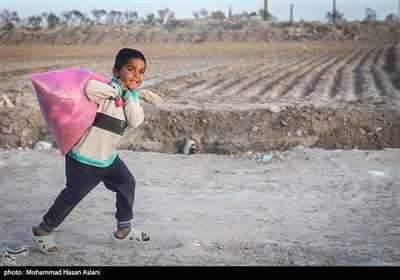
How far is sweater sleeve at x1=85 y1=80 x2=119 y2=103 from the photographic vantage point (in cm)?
354

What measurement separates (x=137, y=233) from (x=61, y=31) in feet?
149

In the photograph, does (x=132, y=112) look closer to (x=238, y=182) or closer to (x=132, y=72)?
(x=132, y=72)

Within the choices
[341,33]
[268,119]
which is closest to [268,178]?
[268,119]

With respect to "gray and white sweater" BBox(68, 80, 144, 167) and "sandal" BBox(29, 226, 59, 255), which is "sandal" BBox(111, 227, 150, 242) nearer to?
"sandal" BBox(29, 226, 59, 255)

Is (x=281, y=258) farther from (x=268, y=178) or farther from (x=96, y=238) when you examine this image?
(x=268, y=178)

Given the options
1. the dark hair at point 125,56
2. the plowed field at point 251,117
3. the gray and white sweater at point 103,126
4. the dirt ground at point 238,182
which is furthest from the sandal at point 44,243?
the plowed field at point 251,117

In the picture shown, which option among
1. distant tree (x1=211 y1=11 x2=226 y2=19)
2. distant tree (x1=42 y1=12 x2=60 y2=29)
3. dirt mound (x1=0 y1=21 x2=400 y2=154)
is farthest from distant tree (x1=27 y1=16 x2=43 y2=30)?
dirt mound (x1=0 y1=21 x2=400 y2=154)

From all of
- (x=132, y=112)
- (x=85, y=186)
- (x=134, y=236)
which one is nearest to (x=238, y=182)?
(x=134, y=236)

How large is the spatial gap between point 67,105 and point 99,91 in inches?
9.6

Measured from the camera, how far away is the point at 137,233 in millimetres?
3938

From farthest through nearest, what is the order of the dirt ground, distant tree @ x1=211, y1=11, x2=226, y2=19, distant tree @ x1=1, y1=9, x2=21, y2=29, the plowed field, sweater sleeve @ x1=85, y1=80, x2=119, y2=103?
distant tree @ x1=211, y1=11, x2=226, y2=19 < distant tree @ x1=1, y1=9, x2=21, y2=29 < the plowed field < the dirt ground < sweater sleeve @ x1=85, y1=80, x2=119, y2=103

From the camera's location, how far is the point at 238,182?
5883mm

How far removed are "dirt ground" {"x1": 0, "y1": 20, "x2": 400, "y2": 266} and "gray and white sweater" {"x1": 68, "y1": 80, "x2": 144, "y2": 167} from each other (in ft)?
2.35
